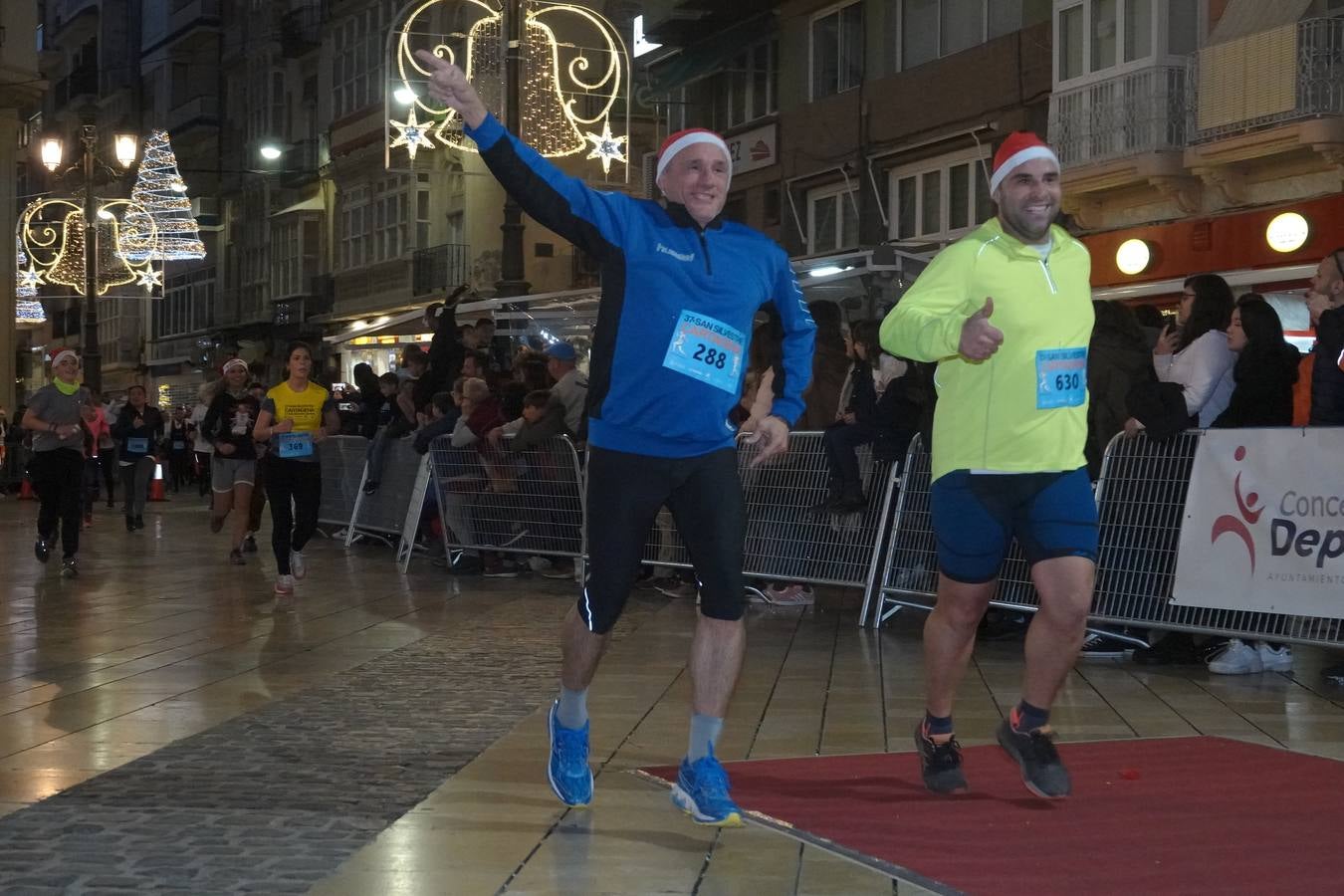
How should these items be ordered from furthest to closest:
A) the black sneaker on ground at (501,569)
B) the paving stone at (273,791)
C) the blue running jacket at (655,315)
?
the black sneaker on ground at (501,569) < the blue running jacket at (655,315) < the paving stone at (273,791)

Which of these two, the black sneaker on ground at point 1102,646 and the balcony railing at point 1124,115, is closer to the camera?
the black sneaker on ground at point 1102,646

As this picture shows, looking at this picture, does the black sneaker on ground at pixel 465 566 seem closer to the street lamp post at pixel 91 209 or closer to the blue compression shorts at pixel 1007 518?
the blue compression shorts at pixel 1007 518

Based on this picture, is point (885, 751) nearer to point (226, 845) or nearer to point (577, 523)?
point (226, 845)

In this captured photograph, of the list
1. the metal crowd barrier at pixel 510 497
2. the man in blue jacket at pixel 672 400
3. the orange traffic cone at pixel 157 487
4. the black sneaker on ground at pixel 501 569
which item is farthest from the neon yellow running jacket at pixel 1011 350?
the orange traffic cone at pixel 157 487

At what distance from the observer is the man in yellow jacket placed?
587 centimetres

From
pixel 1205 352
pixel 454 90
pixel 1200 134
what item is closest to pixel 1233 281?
pixel 1200 134

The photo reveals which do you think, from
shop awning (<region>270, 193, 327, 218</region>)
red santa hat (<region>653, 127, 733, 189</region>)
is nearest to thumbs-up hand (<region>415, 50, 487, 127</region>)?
red santa hat (<region>653, 127, 733, 189</region>)

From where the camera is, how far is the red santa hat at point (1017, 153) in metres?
5.98

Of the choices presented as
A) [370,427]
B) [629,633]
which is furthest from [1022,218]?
[370,427]

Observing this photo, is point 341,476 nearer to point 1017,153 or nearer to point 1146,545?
point 1146,545

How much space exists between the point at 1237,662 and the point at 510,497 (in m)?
7.35

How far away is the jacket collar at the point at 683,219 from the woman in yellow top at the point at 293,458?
8241 millimetres

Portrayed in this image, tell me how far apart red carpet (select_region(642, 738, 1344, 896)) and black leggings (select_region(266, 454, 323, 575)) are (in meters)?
7.69

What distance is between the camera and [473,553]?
1605cm
